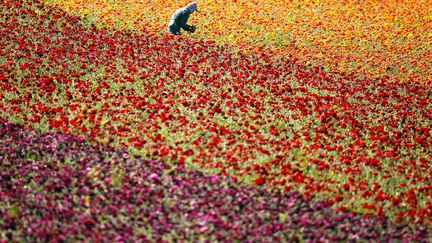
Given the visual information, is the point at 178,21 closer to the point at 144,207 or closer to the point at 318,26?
the point at 318,26

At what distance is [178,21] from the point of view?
16.7m

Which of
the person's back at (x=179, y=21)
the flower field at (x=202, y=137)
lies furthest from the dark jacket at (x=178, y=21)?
the flower field at (x=202, y=137)

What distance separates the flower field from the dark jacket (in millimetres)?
487

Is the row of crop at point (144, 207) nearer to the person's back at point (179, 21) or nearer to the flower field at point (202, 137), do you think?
the flower field at point (202, 137)

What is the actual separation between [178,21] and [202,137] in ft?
29.3

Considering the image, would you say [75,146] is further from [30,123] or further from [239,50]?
[239,50]

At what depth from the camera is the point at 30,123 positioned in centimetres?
899

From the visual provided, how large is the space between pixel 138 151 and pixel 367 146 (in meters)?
4.58

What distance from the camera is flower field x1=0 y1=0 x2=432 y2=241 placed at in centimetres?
633

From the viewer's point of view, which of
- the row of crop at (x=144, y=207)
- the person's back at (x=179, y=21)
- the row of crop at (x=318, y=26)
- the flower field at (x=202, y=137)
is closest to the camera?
the row of crop at (x=144, y=207)

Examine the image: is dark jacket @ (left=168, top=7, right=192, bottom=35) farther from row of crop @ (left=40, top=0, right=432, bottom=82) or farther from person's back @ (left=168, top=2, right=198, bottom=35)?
row of crop @ (left=40, top=0, right=432, bottom=82)

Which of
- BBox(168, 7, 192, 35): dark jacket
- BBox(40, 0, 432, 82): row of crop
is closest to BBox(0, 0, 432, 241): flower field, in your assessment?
BBox(40, 0, 432, 82): row of crop

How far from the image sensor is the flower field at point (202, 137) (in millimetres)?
6332

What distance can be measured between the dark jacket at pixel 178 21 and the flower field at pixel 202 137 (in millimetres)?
487
